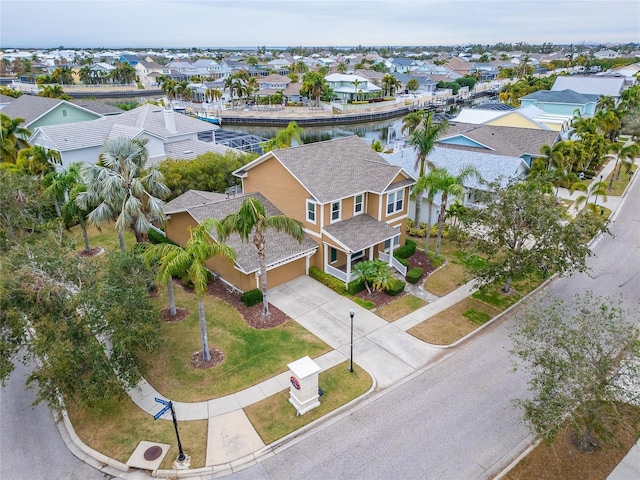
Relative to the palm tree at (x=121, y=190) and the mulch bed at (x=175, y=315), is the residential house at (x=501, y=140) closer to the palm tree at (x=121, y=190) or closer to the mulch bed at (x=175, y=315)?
the palm tree at (x=121, y=190)

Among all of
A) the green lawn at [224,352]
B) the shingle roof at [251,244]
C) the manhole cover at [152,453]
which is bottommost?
the green lawn at [224,352]

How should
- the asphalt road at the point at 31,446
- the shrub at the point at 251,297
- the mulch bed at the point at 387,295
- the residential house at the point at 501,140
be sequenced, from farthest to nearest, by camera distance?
the residential house at the point at 501,140 < the mulch bed at the point at 387,295 < the shrub at the point at 251,297 < the asphalt road at the point at 31,446

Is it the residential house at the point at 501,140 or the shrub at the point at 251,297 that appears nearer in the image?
the shrub at the point at 251,297

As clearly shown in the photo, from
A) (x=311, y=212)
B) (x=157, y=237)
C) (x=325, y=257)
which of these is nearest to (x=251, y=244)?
(x=311, y=212)

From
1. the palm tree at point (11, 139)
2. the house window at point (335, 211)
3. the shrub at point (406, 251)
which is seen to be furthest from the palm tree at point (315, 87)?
the house window at point (335, 211)

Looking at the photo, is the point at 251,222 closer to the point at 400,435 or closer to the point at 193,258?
the point at 193,258

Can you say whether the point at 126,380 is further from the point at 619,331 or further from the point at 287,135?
the point at 287,135

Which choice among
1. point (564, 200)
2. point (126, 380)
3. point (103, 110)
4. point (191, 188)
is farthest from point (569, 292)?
point (103, 110)
